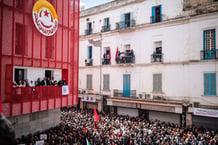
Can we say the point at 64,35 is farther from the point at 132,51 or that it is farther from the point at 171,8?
the point at 171,8

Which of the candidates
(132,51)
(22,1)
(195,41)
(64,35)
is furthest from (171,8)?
(22,1)

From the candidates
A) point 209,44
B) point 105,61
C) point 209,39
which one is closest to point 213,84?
point 209,44

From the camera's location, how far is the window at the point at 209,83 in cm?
1741

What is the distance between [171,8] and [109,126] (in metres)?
14.0

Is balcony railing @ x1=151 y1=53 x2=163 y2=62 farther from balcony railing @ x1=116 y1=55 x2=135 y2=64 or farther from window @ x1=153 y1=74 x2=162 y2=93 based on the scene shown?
balcony railing @ x1=116 y1=55 x2=135 y2=64

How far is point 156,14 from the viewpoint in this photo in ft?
71.6

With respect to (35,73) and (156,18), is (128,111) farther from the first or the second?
(35,73)

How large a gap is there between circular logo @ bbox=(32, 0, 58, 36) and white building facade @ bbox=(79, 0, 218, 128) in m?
10.3

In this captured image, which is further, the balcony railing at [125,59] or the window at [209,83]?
the balcony railing at [125,59]

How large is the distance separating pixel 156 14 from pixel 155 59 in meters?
5.23

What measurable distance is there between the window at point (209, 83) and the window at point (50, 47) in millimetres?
14104

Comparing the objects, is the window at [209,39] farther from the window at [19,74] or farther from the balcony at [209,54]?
the window at [19,74]

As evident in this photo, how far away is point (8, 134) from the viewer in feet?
7.60

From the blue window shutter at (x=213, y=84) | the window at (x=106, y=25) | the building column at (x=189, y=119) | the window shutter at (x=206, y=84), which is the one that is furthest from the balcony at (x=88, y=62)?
A: the blue window shutter at (x=213, y=84)
